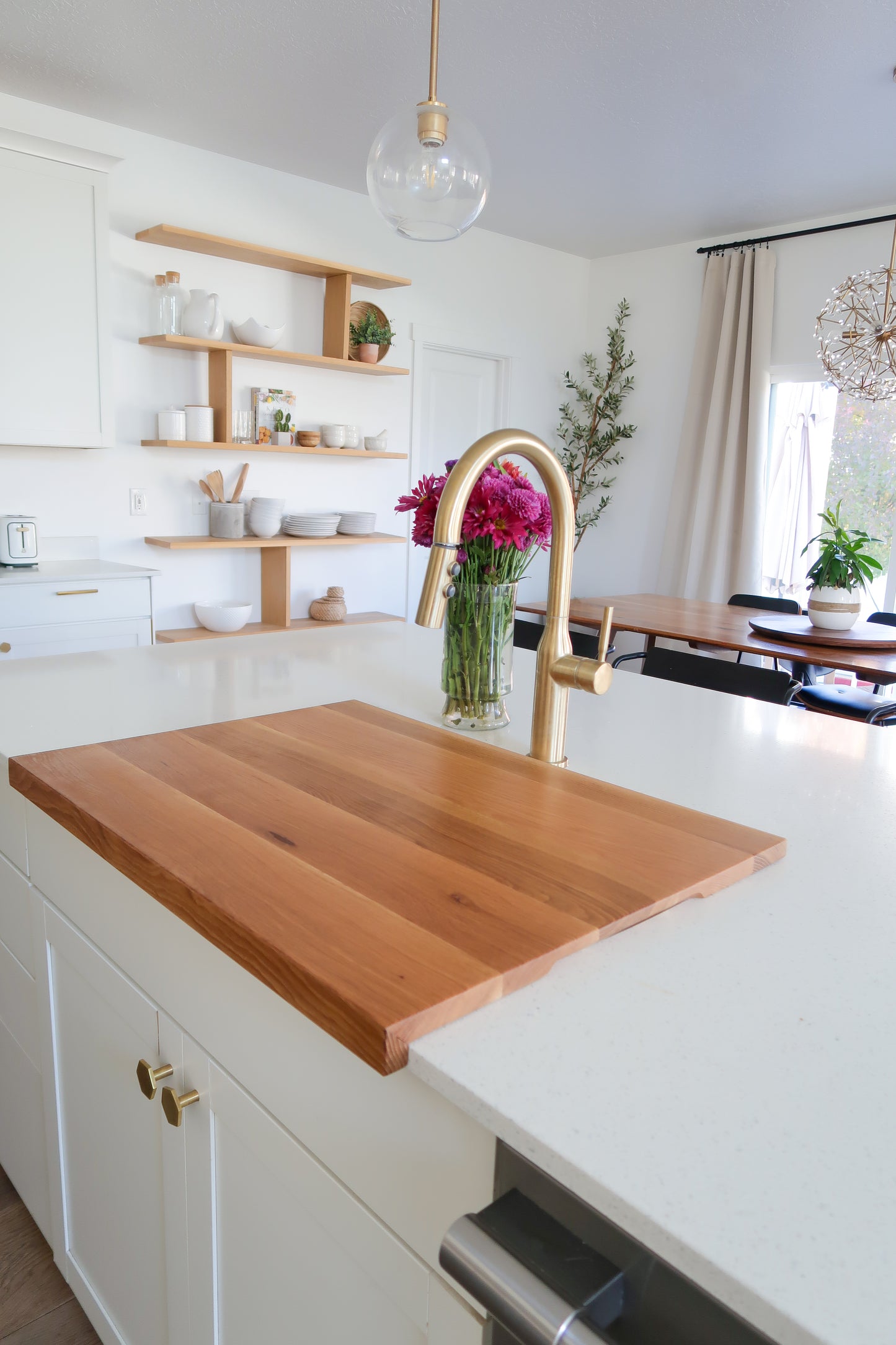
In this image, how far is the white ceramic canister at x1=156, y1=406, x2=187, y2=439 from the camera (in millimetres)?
3646

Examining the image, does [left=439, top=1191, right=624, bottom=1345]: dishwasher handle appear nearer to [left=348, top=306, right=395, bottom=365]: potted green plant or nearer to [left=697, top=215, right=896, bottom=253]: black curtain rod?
[left=348, top=306, right=395, bottom=365]: potted green plant

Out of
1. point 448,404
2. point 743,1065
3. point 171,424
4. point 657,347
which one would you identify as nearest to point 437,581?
point 743,1065

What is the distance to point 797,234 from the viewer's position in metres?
4.53

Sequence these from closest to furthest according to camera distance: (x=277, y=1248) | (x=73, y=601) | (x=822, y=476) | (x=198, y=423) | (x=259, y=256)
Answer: (x=277, y=1248)
(x=73, y=601)
(x=198, y=423)
(x=259, y=256)
(x=822, y=476)

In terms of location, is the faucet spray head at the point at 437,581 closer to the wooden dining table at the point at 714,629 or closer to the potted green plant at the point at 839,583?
the wooden dining table at the point at 714,629

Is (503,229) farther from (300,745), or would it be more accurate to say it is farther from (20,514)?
(300,745)

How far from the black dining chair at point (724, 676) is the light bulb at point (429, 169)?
1130mm

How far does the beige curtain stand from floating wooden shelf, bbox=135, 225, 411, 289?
175cm

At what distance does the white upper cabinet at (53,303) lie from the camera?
10.0 feet

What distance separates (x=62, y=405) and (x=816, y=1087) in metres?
3.40

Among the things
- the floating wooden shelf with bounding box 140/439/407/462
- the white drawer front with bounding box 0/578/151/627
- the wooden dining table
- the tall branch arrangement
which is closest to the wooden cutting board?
the wooden dining table

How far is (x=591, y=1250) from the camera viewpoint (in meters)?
0.52

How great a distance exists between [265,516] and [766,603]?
7.89 ft

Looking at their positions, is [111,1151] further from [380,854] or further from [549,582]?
[549,582]
